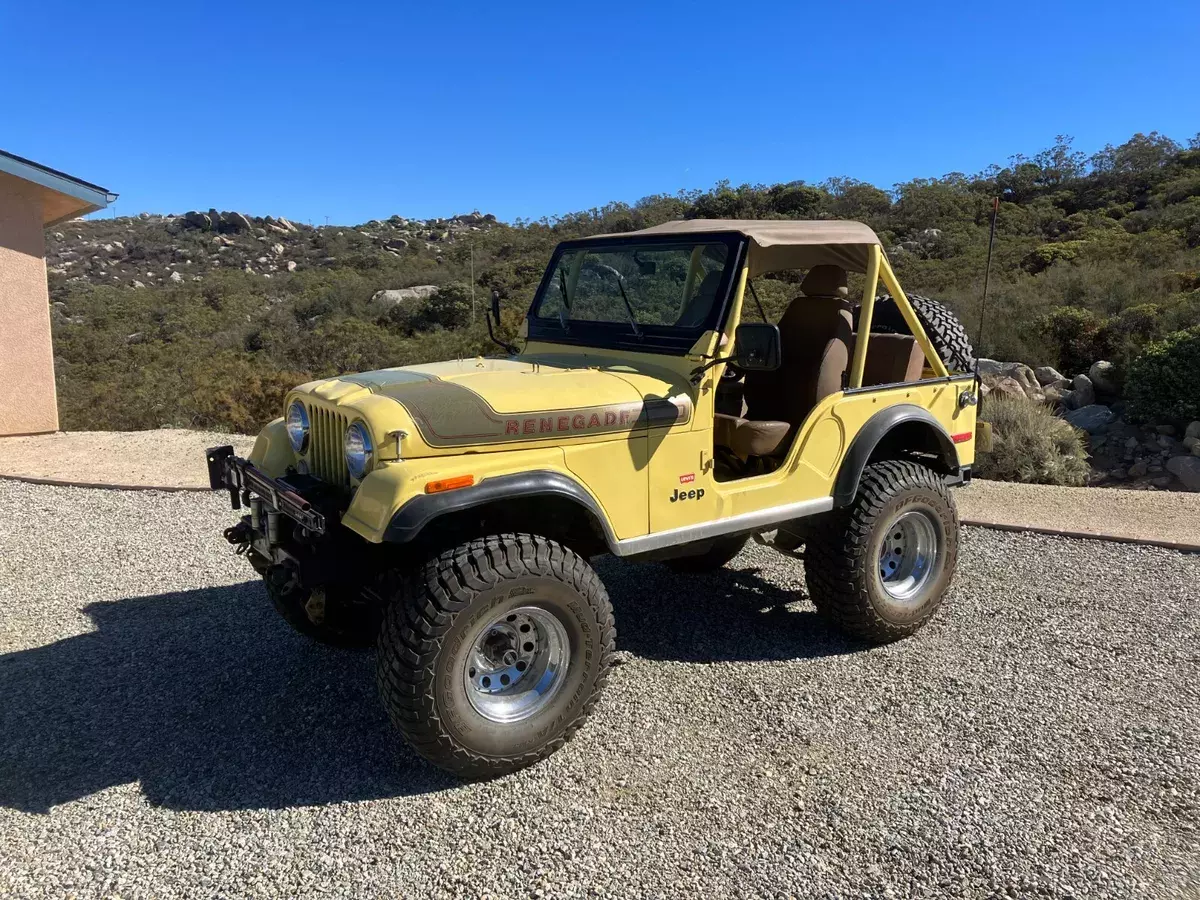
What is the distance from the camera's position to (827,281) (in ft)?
14.7

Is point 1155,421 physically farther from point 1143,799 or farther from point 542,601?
point 542,601

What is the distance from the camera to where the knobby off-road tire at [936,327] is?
4.80 meters

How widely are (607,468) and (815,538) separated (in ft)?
4.73

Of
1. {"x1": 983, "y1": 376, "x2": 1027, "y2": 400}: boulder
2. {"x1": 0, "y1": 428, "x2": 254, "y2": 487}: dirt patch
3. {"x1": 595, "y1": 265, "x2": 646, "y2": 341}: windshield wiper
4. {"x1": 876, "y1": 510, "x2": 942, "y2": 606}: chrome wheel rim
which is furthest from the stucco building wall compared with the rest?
{"x1": 983, "y1": 376, "x2": 1027, "y2": 400}: boulder

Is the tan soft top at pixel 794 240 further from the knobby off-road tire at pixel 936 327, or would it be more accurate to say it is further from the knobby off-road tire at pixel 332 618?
the knobby off-road tire at pixel 332 618

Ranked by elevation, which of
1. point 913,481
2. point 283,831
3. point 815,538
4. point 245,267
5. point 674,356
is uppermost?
point 245,267

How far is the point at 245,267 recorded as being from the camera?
1435 inches

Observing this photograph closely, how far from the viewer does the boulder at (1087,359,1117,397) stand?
A: 1172cm

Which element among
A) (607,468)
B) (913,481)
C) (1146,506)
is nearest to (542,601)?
(607,468)

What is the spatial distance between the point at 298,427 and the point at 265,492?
0.43 meters

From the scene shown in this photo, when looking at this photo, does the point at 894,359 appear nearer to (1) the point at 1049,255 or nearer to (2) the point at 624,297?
(2) the point at 624,297

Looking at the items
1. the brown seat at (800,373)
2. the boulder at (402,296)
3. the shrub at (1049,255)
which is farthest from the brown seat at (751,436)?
the boulder at (402,296)

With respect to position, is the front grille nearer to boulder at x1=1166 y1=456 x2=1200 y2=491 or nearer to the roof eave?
the roof eave

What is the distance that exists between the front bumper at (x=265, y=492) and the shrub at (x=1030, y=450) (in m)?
7.15
